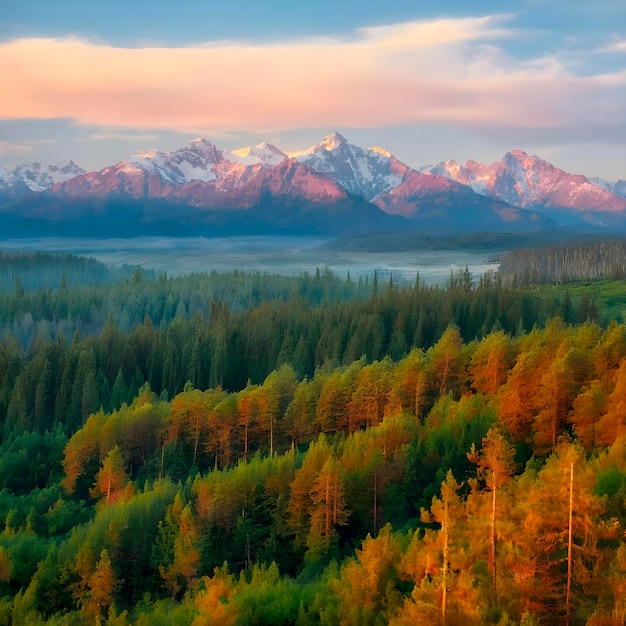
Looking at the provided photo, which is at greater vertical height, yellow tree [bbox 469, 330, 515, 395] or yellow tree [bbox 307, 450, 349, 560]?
yellow tree [bbox 469, 330, 515, 395]

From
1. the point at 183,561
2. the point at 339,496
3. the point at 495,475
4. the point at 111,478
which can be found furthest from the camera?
the point at 111,478

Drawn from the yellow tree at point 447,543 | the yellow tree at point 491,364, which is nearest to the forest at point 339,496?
the yellow tree at point 447,543

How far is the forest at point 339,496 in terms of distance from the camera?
32.0m

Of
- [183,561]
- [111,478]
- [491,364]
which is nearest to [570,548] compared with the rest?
[183,561]

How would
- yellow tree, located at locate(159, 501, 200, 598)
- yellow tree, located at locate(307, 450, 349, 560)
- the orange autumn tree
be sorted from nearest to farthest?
1. the orange autumn tree
2. yellow tree, located at locate(159, 501, 200, 598)
3. yellow tree, located at locate(307, 450, 349, 560)

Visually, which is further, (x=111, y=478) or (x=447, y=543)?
(x=111, y=478)

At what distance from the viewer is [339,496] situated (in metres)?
54.6

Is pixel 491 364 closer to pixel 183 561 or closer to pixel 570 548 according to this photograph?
pixel 183 561

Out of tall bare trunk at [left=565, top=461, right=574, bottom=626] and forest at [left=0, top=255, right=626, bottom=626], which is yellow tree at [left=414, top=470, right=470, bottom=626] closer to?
forest at [left=0, top=255, right=626, bottom=626]

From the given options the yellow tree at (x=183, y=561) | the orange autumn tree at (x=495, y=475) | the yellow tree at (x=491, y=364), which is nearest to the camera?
the orange autumn tree at (x=495, y=475)

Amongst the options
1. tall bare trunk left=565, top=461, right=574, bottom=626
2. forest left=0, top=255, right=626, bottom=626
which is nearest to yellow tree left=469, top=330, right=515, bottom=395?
forest left=0, top=255, right=626, bottom=626

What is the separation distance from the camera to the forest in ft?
105

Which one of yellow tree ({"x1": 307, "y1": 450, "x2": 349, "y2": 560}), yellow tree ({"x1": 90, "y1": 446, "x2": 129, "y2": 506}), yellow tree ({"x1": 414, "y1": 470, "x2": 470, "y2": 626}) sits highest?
yellow tree ({"x1": 414, "y1": 470, "x2": 470, "y2": 626})

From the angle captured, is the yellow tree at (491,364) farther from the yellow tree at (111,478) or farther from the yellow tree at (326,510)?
the yellow tree at (111,478)
